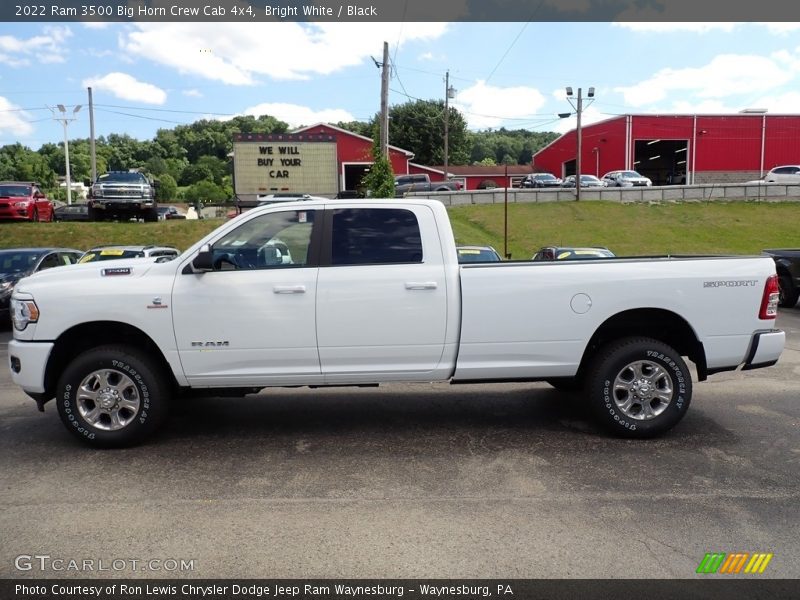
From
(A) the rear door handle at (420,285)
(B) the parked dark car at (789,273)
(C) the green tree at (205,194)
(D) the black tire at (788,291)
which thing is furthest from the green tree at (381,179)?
(C) the green tree at (205,194)

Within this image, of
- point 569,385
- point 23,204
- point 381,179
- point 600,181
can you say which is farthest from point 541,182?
point 569,385

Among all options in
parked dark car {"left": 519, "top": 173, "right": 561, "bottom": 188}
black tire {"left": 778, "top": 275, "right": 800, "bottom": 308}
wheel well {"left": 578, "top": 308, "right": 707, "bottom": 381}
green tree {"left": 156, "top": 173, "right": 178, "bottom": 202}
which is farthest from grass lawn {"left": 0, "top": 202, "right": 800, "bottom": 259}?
green tree {"left": 156, "top": 173, "right": 178, "bottom": 202}

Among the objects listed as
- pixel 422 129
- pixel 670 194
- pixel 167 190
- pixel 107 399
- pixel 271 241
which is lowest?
pixel 107 399

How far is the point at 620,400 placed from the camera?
217 inches

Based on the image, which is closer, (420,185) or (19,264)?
(19,264)

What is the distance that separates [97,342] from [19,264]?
9.87 metres

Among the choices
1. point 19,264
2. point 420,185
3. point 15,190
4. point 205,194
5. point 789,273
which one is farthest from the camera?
point 205,194

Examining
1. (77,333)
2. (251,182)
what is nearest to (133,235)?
(251,182)

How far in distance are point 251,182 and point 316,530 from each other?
33459 millimetres

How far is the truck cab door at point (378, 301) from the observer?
520 centimetres

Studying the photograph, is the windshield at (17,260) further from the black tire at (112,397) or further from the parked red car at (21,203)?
the parked red car at (21,203)

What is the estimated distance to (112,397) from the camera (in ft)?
17.2

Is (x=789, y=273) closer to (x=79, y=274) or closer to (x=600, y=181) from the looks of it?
(x=79, y=274)

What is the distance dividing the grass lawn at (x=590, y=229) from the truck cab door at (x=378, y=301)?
1983 centimetres
